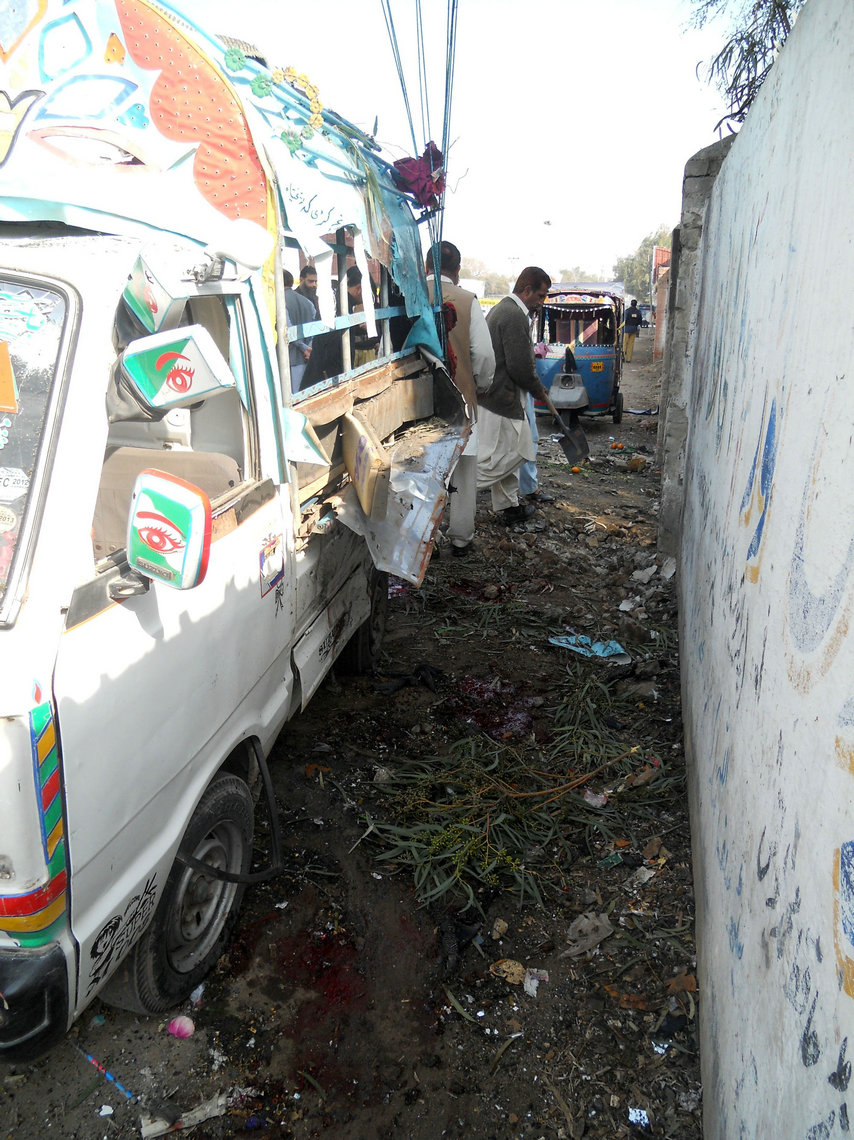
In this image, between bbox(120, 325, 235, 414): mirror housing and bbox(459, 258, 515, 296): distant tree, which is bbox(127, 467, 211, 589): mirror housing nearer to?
bbox(120, 325, 235, 414): mirror housing

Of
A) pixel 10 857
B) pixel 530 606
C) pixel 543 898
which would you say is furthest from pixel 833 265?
pixel 530 606

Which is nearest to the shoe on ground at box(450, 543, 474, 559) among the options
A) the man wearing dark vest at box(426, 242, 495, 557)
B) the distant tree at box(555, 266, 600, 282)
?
the man wearing dark vest at box(426, 242, 495, 557)

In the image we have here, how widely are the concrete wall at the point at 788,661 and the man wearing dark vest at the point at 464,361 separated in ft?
9.95

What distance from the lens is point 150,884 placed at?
6.52 feet

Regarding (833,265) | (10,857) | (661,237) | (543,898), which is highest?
(661,237)

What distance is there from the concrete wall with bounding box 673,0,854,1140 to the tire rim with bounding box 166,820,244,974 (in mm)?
1507

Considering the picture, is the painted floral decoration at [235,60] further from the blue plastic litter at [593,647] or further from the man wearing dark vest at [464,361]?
the blue plastic litter at [593,647]

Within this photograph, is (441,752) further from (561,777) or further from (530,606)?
(530,606)

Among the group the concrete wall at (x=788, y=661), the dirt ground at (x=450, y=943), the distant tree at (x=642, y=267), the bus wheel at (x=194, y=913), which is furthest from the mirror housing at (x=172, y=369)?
the distant tree at (x=642, y=267)

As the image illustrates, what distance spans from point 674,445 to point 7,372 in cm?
556

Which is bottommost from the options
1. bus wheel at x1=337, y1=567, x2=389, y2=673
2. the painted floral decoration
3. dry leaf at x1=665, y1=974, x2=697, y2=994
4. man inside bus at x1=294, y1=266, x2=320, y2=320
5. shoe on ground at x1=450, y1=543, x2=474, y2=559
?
dry leaf at x1=665, y1=974, x2=697, y2=994

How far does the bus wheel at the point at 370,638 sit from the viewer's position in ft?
14.5

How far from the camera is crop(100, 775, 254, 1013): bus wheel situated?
2201mm

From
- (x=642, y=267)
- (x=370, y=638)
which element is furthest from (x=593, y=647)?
(x=642, y=267)
